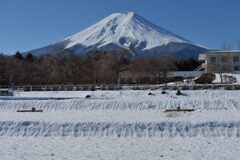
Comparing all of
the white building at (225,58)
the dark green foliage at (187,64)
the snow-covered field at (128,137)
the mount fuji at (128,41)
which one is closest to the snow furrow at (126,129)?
the snow-covered field at (128,137)

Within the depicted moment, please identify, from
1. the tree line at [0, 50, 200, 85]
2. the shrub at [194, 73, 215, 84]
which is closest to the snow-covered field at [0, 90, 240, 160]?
the shrub at [194, 73, 215, 84]

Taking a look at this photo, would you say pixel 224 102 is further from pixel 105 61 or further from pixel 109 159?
pixel 105 61

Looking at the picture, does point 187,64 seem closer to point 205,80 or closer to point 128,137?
point 205,80

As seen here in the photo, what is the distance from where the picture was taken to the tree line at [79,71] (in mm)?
54719

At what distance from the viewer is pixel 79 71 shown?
59.2 metres

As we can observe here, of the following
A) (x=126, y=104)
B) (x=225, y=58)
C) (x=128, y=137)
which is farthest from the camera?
(x=225, y=58)

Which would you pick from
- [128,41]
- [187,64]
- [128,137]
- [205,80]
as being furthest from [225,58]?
[128,41]

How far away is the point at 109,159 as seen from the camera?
38.2 ft

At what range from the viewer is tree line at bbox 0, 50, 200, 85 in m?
54.7

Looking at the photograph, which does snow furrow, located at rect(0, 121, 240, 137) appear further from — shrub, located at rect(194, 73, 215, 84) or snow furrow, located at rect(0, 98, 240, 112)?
shrub, located at rect(194, 73, 215, 84)

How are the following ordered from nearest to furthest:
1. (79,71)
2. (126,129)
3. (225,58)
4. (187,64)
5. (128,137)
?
(128,137)
(126,129)
(79,71)
(225,58)
(187,64)

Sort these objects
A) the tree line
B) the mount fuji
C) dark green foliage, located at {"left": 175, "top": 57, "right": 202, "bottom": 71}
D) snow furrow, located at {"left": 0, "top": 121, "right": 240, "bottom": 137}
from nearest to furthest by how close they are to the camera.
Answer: snow furrow, located at {"left": 0, "top": 121, "right": 240, "bottom": 137} → the tree line → dark green foliage, located at {"left": 175, "top": 57, "right": 202, "bottom": 71} → the mount fuji

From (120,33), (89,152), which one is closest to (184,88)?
(89,152)

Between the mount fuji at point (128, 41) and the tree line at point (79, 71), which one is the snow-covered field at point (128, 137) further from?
the mount fuji at point (128, 41)
